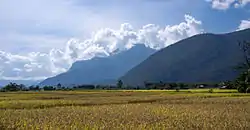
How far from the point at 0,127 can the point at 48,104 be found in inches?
876

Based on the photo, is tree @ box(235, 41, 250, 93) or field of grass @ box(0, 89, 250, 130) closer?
field of grass @ box(0, 89, 250, 130)

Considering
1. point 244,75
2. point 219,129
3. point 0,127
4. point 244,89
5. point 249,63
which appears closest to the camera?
point 219,129

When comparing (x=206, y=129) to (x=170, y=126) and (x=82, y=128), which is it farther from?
(x=82, y=128)

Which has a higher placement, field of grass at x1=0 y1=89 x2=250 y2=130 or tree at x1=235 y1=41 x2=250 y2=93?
tree at x1=235 y1=41 x2=250 y2=93

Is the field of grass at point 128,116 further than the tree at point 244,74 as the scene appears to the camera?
No

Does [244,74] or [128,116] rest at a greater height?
[244,74]

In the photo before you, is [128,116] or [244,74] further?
[244,74]

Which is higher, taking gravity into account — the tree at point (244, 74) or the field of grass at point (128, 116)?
the tree at point (244, 74)

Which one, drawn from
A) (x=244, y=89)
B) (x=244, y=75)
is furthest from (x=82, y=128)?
(x=244, y=75)

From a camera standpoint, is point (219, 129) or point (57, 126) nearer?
point (219, 129)

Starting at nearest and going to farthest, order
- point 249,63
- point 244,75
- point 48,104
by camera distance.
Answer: point 48,104 → point 244,75 → point 249,63

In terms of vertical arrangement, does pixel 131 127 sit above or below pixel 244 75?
below

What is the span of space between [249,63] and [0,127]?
313 ft

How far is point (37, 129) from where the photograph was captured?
20547mm
